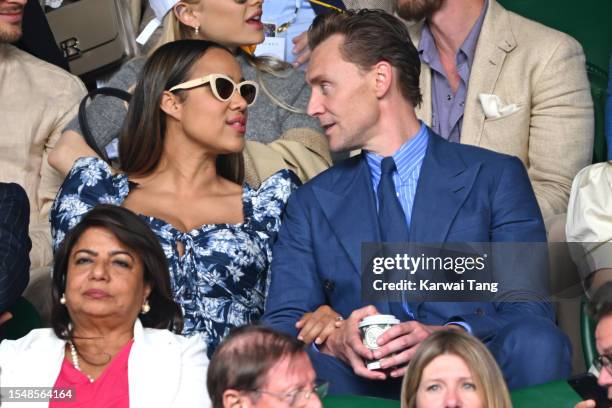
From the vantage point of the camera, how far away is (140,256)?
392 centimetres

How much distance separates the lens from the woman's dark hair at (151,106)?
4551 mm

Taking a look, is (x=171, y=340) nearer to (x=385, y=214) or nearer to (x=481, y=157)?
(x=385, y=214)

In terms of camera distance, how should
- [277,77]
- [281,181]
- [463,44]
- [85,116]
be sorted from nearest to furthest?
[281,181]
[85,116]
[463,44]
[277,77]

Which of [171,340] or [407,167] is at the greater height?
[407,167]

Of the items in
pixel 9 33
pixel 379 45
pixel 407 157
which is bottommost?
pixel 407 157

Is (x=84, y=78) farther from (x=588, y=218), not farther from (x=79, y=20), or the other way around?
(x=588, y=218)

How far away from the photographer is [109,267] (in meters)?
3.87

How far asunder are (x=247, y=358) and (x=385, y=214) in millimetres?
979

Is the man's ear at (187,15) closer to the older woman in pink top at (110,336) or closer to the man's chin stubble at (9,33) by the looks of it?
the man's chin stubble at (9,33)

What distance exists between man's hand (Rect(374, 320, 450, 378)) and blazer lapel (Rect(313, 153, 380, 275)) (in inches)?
16.8

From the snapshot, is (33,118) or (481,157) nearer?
(481,157)

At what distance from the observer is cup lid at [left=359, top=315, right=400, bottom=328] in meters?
3.75

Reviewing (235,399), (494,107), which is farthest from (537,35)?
(235,399)

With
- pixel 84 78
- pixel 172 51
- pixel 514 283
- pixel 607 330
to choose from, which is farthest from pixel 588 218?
pixel 84 78
